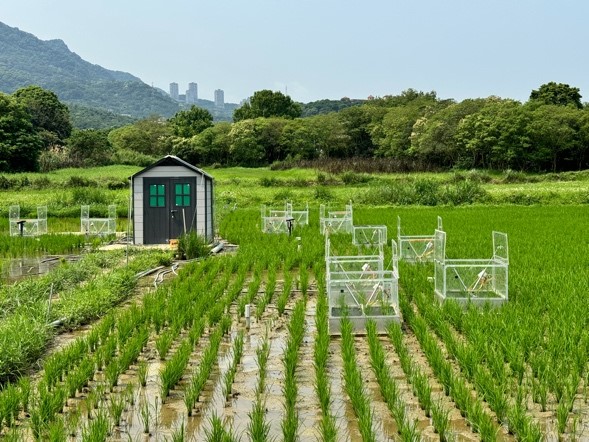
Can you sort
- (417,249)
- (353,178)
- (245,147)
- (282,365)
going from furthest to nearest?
1. (245,147)
2. (353,178)
3. (417,249)
4. (282,365)

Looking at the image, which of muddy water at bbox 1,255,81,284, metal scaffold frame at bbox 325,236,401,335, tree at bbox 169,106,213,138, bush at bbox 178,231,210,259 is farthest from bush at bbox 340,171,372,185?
metal scaffold frame at bbox 325,236,401,335

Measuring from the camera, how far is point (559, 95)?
55438 mm

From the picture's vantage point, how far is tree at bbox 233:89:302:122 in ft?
223

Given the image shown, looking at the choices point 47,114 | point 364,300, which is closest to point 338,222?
point 364,300

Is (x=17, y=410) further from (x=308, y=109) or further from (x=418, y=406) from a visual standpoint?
(x=308, y=109)

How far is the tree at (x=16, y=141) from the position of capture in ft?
131

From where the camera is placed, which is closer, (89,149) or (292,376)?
(292,376)

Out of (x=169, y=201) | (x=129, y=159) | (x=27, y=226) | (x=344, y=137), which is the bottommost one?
(x=27, y=226)

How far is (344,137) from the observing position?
56.8 metres

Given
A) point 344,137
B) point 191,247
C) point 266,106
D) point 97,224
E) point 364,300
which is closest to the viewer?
point 364,300

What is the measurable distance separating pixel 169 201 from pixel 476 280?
937cm

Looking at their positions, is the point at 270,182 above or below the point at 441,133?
below

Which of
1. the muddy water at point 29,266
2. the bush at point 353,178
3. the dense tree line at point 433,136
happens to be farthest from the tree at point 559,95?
the muddy water at point 29,266

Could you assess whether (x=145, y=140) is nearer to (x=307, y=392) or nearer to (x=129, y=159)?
(x=129, y=159)
